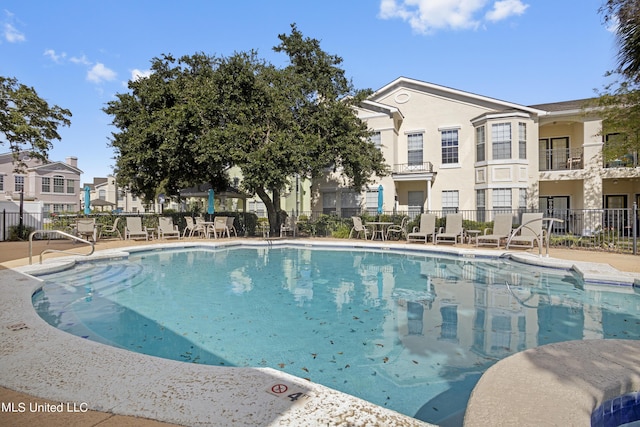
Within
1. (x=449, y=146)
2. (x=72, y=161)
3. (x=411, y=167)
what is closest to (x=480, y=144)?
(x=449, y=146)

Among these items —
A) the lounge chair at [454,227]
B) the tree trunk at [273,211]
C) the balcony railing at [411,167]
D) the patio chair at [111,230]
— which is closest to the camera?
the lounge chair at [454,227]

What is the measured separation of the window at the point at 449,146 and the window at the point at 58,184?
4402cm

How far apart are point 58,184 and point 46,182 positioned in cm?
122

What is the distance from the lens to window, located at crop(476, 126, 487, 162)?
1973cm

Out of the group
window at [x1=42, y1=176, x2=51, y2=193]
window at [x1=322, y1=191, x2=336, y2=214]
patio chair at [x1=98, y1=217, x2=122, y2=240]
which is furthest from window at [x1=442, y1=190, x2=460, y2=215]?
Result: window at [x1=42, y1=176, x2=51, y2=193]

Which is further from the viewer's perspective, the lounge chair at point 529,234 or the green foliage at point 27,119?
the green foliage at point 27,119

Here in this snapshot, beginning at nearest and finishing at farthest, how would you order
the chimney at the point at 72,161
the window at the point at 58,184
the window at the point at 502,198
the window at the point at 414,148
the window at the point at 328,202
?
the window at the point at 502,198
the window at the point at 414,148
the window at the point at 328,202
the window at the point at 58,184
the chimney at the point at 72,161

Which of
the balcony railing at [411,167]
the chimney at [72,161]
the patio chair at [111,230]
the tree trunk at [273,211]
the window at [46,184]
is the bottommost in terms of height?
the patio chair at [111,230]

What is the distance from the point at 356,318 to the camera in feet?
18.0

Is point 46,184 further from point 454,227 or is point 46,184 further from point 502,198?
point 502,198

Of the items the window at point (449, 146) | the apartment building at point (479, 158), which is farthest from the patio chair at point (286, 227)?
the window at point (449, 146)

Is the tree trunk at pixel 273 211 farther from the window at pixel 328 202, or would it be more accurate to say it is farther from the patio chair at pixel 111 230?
the patio chair at pixel 111 230

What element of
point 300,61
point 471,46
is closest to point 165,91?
point 300,61

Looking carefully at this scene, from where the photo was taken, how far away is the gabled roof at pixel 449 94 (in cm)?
1967
